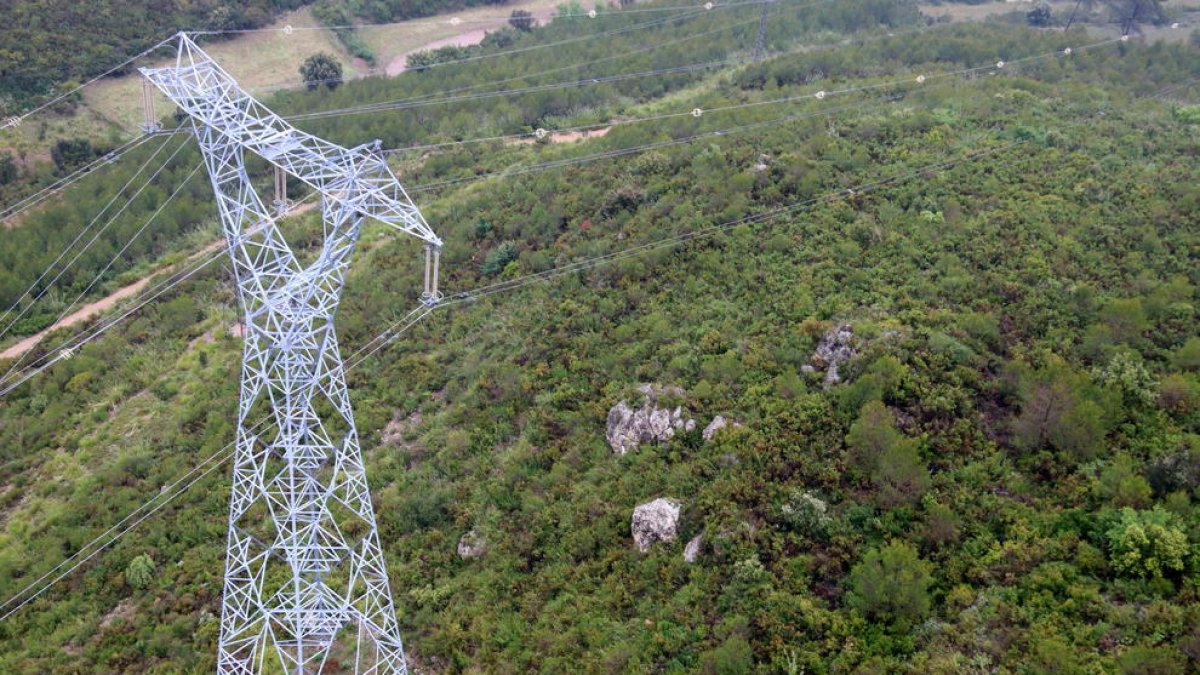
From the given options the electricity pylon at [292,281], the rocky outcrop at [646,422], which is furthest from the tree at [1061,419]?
the electricity pylon at [292,281]

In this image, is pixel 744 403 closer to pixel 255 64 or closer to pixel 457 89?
pixel 457 89

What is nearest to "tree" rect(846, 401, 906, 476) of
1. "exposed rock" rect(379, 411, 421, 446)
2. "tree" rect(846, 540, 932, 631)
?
"tree" rect(846, 540, 932, 631)

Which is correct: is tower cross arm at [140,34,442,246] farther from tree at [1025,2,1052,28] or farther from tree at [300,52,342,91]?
tree at [1025,2,1052,28]

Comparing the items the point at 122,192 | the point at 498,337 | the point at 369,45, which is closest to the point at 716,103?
the point at 498,337

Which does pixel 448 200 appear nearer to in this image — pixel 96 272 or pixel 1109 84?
pixel 96 272

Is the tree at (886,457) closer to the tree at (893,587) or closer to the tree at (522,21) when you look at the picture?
the tree at (893,587)

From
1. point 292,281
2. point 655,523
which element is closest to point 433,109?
point 655,523

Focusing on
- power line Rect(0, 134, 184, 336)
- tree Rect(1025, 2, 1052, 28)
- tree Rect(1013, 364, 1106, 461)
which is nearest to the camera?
tree Rect(1013, 364, 1106, 461)
